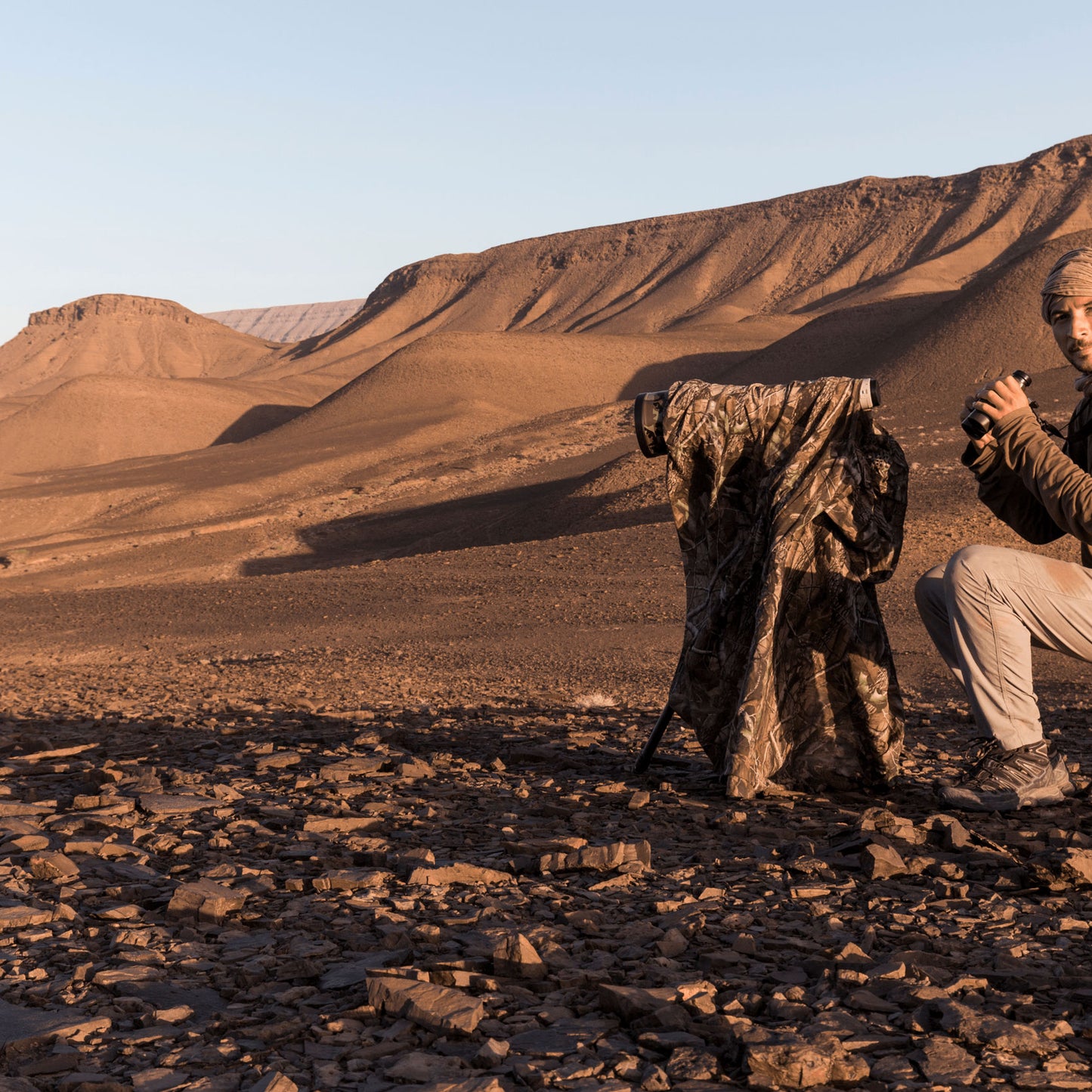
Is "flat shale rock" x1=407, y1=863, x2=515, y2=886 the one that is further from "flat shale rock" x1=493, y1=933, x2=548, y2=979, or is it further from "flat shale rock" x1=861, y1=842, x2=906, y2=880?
"flat shale rock" x1=861, y1=842, x2=906, y2=880

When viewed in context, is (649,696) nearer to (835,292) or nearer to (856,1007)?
(856,1007)

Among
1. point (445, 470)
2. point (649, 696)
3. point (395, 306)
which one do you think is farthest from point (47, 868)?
point (395, 306)

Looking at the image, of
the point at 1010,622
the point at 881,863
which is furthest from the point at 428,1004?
the point at 1010,622

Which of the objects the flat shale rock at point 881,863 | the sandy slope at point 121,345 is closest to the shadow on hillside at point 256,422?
the sandy slope at point 121,345

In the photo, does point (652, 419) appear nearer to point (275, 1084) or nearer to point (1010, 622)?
point (1010, 622)

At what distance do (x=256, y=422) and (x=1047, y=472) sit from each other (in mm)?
63805

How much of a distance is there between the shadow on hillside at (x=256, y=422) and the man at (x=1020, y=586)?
59669 mm

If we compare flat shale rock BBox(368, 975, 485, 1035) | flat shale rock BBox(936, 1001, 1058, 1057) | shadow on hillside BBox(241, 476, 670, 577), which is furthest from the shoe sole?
shadow on hillside BBox(241, 476, 670, 577)

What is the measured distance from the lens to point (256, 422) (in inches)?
2559

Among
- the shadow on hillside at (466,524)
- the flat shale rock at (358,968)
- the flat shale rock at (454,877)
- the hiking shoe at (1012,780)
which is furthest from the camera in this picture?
the shadow on hillside at (466,524)

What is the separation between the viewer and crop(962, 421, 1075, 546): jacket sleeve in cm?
404

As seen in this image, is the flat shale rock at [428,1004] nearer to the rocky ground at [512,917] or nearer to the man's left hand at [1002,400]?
the rocky ground at [512,917]

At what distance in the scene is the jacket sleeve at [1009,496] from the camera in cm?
404

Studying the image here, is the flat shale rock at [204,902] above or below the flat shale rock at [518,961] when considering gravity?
above
